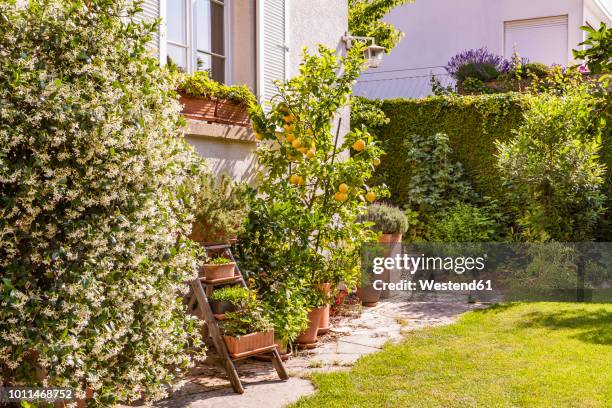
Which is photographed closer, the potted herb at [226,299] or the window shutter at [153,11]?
the potted herb at [226,299]

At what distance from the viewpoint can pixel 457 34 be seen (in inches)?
618

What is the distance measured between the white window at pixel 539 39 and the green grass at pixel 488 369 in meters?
10.2

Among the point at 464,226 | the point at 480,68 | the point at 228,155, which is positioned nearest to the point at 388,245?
the point at 464,226

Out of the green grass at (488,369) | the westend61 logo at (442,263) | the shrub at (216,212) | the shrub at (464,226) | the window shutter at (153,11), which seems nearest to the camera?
the green grass at (488,369)

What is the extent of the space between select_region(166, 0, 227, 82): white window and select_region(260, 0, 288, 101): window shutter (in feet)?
1.33

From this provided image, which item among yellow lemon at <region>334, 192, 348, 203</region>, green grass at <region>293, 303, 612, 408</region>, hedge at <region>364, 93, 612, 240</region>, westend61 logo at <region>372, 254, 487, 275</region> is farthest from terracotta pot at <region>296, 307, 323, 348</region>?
hedge at <region>364, 93, 612, 240</region>

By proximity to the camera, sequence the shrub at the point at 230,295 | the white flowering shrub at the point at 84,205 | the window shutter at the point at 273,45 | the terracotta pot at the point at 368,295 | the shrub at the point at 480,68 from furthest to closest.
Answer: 1. the shrub at the point at 480,68
2. the terracotta pot at the point at 368,295
3. the window shutter at the point at 273,45
4. the shrub at the point at 230,295
5. the white flowering shrub at the point at 84,205

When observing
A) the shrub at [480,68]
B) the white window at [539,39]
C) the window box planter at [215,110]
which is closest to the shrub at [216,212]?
the window box planter at [215,110]

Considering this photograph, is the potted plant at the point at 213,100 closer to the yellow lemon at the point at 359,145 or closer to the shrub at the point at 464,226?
the yellow lemon at the point at 359,145

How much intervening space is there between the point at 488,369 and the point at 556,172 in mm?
4002

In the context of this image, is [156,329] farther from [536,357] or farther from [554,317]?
[554,317]

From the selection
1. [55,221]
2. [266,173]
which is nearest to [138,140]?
[55,221]

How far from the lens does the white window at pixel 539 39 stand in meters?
14.9

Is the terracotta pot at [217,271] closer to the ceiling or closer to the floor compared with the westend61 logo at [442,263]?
closer to the ceiling
